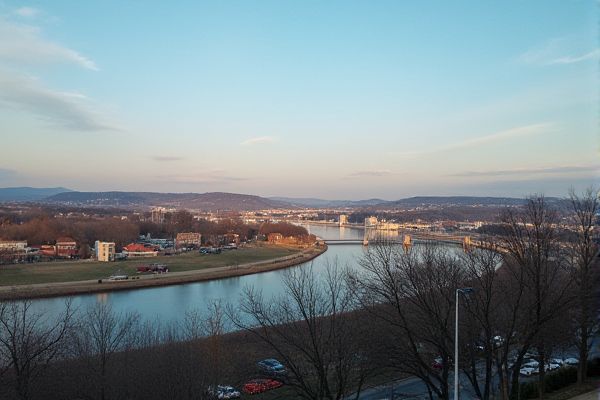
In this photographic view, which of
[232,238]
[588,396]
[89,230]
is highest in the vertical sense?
[89,230]

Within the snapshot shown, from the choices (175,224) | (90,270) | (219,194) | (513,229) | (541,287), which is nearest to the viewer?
(541,287)

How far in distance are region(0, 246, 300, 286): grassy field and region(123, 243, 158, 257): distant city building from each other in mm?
1058

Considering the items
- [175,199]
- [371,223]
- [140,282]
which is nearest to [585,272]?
[140,282]

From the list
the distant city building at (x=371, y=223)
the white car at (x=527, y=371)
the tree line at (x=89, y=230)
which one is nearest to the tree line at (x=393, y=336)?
the white car at (x=527, y=371)

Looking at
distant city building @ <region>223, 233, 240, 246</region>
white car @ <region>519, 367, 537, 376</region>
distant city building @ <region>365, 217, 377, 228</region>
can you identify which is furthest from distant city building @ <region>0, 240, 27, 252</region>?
distant city building @ <region>365, 217, 377, 228</region>

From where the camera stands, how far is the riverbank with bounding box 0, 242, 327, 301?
13031 millimetres

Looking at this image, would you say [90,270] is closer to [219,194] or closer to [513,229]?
[513,229]

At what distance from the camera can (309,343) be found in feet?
13.9

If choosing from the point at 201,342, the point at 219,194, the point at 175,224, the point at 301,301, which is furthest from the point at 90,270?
the point at 219,194

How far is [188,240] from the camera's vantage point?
1169 inches

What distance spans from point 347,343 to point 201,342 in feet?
7.15

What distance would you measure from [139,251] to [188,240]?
6.06m

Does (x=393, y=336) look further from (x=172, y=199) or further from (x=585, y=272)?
(x=172, y=199)

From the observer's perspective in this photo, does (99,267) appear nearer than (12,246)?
Yes
